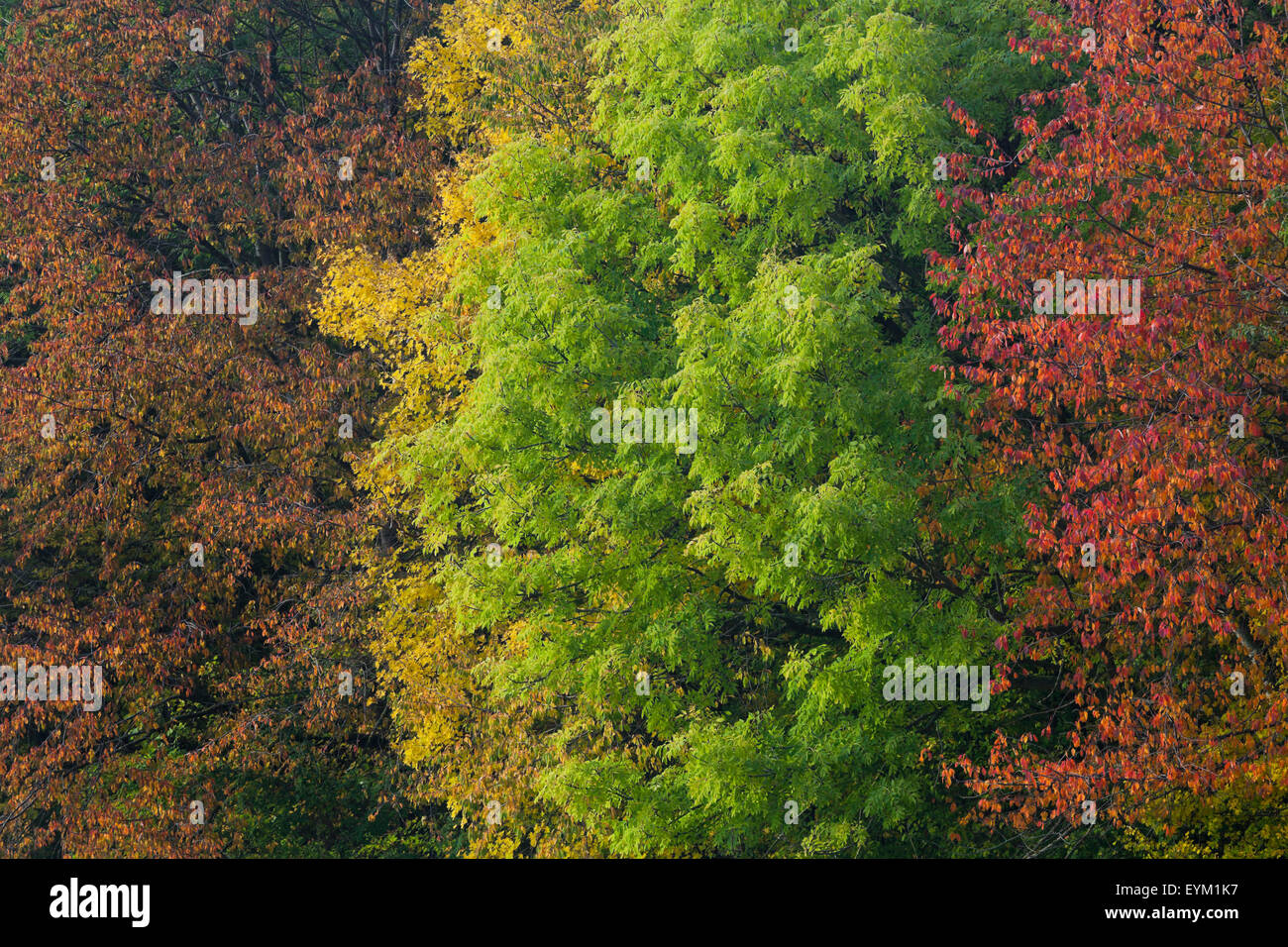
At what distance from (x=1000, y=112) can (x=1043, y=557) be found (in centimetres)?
540

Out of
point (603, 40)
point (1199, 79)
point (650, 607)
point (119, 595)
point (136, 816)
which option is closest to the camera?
point (1199, 79)

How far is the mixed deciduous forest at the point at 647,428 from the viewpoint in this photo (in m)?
15.1

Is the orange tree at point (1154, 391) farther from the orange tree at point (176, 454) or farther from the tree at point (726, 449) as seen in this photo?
the orange tree at point (176, 454)

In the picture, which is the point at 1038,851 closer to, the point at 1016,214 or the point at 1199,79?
the point at 1016,214

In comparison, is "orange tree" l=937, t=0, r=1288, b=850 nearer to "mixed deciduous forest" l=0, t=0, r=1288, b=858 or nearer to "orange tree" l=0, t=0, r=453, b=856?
"mixed deciduous forest" l=0, t=0, r=1288, b=858

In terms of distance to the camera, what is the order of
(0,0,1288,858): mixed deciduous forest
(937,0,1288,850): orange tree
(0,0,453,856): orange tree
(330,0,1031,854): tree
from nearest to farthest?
(937,0,1288,850): orange tree, (0,0,1288,858): mixed deciduous forest, (330,0,1031,854): tree, (0,0,453,856): orange tree

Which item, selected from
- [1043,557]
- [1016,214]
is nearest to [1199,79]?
[1016,214]

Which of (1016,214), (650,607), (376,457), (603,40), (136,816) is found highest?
(603,40)

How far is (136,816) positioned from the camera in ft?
73.3

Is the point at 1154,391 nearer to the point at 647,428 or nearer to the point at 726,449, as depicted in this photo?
the point at 726,449

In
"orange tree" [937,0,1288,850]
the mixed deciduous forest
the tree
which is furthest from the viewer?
the tree

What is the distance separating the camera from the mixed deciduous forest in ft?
49.6

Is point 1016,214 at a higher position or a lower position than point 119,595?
higher

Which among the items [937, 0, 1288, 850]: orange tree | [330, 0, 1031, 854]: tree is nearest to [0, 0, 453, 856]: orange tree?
[330, 0, 1031, 854]: tree
